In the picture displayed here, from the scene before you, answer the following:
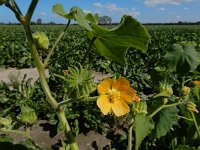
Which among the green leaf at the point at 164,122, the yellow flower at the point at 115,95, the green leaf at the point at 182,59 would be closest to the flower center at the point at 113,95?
the yellow flower at the point at 115,95

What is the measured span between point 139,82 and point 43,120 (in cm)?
197

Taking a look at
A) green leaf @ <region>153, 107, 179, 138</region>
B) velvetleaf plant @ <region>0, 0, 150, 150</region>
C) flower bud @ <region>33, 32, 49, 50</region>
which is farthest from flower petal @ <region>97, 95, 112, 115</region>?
green leaf @ <region>153, 107, 179, 138</region>

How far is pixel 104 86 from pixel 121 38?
0.16 m

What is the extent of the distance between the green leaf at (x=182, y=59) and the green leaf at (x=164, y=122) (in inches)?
11.8

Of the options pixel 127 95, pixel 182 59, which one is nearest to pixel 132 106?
pixel 127 95

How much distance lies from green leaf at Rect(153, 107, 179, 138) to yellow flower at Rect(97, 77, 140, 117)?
78cm

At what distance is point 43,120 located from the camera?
3936mm

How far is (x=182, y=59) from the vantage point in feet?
7.27

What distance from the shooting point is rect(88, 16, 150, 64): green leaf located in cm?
115

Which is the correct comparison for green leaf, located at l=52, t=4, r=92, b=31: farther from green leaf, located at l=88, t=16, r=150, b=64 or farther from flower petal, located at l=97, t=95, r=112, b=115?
flower petal, located at l=97, t=95, r=112, b=115

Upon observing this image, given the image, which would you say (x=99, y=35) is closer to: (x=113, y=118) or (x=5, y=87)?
(x=113, y=118)

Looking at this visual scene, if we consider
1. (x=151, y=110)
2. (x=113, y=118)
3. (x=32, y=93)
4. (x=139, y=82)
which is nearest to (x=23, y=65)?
(x=139, y=82)

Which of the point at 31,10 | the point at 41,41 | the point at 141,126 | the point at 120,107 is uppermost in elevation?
the point at 31,10

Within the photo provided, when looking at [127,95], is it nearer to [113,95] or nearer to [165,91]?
[113,95]
